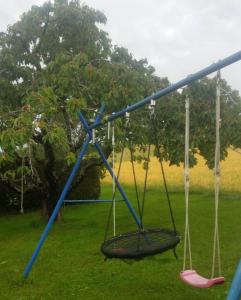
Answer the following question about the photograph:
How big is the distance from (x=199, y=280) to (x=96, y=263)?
10.2 feet

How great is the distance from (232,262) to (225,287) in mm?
1143

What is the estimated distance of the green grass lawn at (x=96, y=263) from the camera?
5.38m

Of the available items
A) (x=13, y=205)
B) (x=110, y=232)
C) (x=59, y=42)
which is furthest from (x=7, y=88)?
(x=13, y=205)

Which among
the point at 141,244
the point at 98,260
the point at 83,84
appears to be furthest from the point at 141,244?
the point at 83,84

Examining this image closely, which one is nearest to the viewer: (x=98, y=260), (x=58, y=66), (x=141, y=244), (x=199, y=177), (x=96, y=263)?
(x=141, y=244)

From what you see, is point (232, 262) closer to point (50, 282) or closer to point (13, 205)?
point (50, 282)

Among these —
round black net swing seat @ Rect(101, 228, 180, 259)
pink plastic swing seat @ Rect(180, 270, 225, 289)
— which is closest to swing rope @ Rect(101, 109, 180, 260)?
round black net swing seat @ Rect(101, 228, 180, 259)

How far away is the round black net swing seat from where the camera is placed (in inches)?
170

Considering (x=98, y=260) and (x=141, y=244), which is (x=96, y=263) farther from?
(x=141, y=244)

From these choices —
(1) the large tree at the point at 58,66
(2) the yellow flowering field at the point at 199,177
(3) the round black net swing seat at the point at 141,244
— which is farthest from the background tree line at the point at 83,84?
(2) the yellow flowering field at the point at 199,177

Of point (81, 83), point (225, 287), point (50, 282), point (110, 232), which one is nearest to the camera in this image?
point (225, 287)

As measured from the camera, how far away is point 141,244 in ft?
15.8

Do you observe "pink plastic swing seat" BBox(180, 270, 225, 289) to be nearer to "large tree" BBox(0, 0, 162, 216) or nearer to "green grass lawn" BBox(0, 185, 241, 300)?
"green grass lawn" BBox(0, 185, 241, 300)

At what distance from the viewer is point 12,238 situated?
30.6ft
